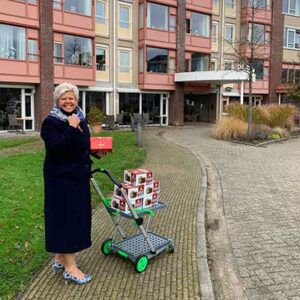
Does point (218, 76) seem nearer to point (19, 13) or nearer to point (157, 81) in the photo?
point (157, 81)

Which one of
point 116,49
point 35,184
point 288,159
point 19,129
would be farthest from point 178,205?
point 116,49

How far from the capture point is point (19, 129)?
71.3 ft

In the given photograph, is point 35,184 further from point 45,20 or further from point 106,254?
point 45,20

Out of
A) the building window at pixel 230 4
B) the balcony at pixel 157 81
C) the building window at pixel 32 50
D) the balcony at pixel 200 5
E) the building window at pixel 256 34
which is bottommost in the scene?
the balcony at pixel 157 81

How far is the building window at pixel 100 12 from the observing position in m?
25.3

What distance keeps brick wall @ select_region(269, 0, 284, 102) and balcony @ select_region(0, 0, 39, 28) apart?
72.0 feet

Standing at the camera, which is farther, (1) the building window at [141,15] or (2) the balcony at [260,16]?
(2) the balcony at [260,16]

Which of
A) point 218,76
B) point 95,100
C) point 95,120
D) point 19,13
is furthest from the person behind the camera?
point 218,76

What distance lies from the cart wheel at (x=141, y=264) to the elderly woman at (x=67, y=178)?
52 centimetres

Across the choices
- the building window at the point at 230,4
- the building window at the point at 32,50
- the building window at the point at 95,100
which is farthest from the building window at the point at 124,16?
the building window at the point at 230,4

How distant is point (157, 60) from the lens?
89.9 ft

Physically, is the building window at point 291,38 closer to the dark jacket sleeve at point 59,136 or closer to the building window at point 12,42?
the building window at point 12,42

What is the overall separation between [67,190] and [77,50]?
834 inches

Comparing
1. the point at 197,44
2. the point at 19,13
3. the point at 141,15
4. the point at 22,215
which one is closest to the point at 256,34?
the point at 197,44
